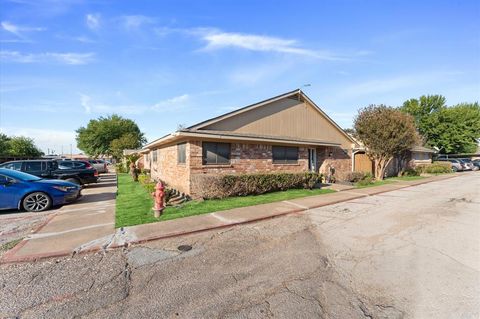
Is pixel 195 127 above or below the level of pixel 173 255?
above

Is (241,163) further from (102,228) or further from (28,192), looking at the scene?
(28,192)

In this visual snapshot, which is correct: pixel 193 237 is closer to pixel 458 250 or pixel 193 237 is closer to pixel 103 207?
pixel 103 207

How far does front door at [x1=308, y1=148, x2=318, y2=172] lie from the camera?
1644 cm

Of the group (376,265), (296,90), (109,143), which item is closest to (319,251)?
(376,265)

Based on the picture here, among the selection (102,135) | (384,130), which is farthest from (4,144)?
(384,130)

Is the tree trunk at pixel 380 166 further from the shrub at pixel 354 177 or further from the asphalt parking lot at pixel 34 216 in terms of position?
the asphalt parking lot at pixel 34 216

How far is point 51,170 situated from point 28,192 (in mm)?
4740

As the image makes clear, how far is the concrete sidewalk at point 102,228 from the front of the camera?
4926mm

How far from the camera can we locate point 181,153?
12.0m

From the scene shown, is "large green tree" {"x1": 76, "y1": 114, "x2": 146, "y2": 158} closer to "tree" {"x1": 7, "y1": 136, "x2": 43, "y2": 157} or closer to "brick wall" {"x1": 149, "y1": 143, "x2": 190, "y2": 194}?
"tree" {"x1": 7, "y1": 136, "x2": 43, "y2": 157}

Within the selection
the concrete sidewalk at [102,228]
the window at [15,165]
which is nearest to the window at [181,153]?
the concrete sidewalk at [102,228]

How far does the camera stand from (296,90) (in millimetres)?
15750

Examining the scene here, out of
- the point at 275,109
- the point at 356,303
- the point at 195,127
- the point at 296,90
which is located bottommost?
the point at 356,303

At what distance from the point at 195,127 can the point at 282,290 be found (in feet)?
28.6
